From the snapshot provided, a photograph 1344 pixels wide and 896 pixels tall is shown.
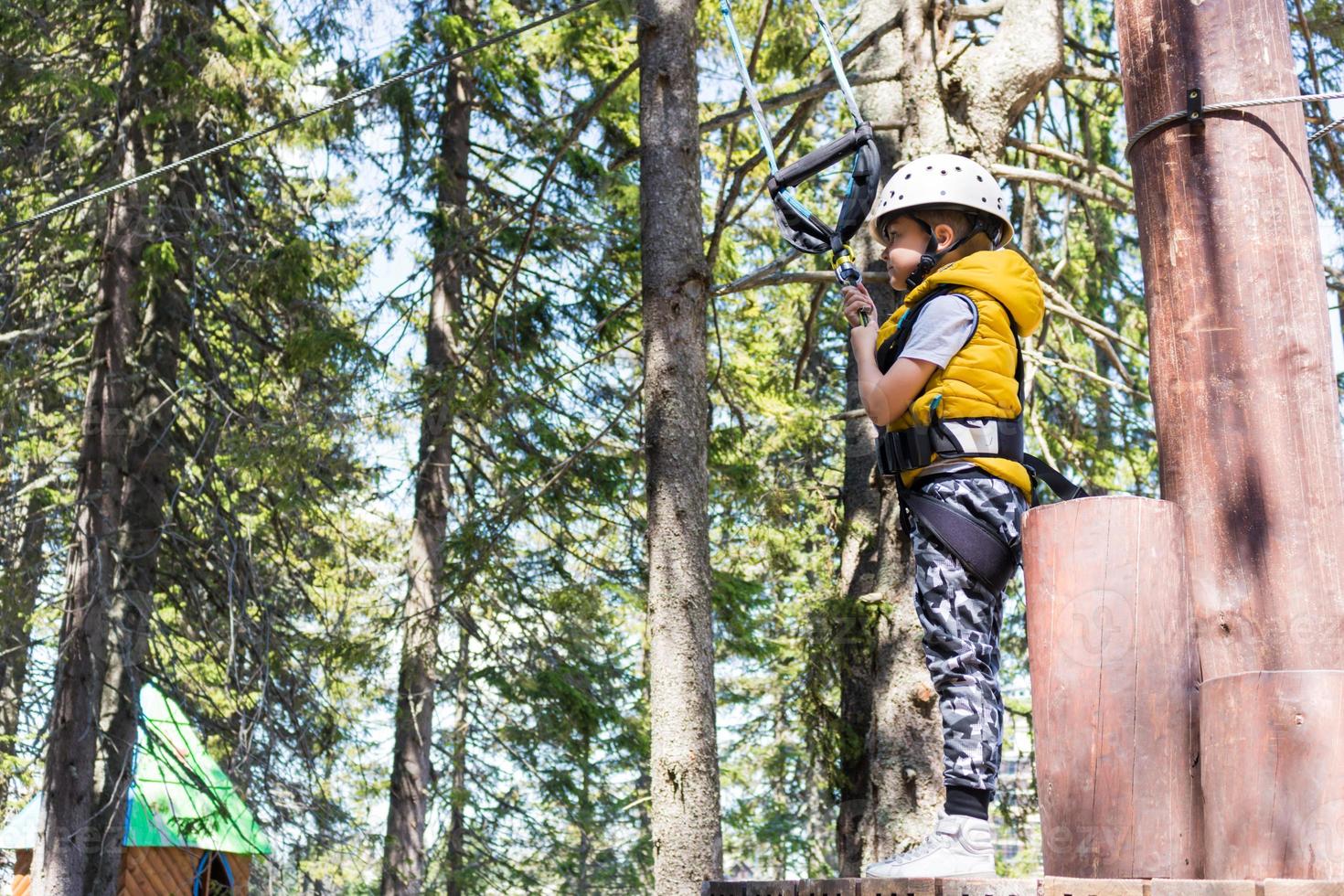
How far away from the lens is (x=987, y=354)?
3699 mm

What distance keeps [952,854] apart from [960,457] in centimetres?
107

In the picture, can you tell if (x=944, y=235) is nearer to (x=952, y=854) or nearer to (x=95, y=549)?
(x=952, y=854)

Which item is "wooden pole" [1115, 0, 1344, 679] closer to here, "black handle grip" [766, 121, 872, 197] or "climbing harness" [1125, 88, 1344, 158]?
"climbing harness" [1125, 88, 1344, 158]

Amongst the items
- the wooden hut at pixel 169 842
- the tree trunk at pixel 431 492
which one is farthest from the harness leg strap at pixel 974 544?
the wooden hut at pixel 169 842

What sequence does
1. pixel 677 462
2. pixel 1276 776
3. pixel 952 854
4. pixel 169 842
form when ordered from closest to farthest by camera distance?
pixel 1276 776, pixel 952 854, pixel 677 462, pixel 169 842

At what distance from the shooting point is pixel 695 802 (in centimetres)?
550

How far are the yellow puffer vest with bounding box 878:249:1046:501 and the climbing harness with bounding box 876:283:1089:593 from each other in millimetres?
22

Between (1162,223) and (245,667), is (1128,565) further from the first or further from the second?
(245,667)

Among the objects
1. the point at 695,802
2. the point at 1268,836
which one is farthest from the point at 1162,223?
the point at 695,802

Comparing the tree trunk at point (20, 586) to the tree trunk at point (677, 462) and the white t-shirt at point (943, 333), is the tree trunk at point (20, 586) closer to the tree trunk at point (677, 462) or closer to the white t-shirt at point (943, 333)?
the tree trunk at point (677, 462)

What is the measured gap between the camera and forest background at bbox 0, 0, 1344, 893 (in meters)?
9.38

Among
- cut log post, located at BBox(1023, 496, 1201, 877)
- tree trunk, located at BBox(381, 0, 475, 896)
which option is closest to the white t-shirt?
cut log post, located at BBox(1023, 496, 1201, 877)

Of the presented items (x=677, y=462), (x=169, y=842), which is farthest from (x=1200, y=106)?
(x=169, y=842)

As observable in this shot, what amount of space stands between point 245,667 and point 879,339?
464 inches
